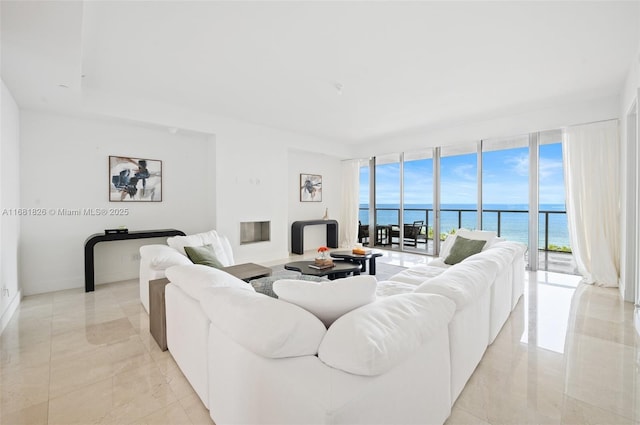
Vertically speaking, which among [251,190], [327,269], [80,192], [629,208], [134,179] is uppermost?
[134,179]

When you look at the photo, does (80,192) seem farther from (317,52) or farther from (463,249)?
(463,249)

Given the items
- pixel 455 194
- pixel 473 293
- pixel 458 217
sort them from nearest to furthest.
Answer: pixel 473 293 → pixel 455 194 → pixel 458 217

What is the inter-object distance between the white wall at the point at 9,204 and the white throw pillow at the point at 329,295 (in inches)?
126

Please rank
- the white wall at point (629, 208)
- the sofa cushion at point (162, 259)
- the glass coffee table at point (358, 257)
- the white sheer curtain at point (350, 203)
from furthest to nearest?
the white sheer curtain at point (350, 203), the glass coffee table at point (358, 257), the white wall at point (629, 208), the sofa cushion at point (162, 259)

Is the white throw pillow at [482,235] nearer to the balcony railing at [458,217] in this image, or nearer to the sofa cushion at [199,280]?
the balcony railing at [458,217]

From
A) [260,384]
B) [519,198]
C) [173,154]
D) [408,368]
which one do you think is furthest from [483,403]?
[173,154]

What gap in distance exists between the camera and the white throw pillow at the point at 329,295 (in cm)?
134

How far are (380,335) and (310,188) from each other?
628cm

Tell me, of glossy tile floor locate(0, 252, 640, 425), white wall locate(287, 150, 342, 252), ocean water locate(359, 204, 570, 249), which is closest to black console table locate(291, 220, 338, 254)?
white wall locate(287, 150, 342, 252)

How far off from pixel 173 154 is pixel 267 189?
1806 millimetres

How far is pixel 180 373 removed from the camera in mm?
2037

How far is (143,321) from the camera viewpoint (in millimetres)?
2934

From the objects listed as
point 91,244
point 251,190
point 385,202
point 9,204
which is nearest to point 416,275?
point 251,190

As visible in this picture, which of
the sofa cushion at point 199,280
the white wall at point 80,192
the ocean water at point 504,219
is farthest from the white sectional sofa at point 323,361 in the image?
the ocean water at point 504,219
